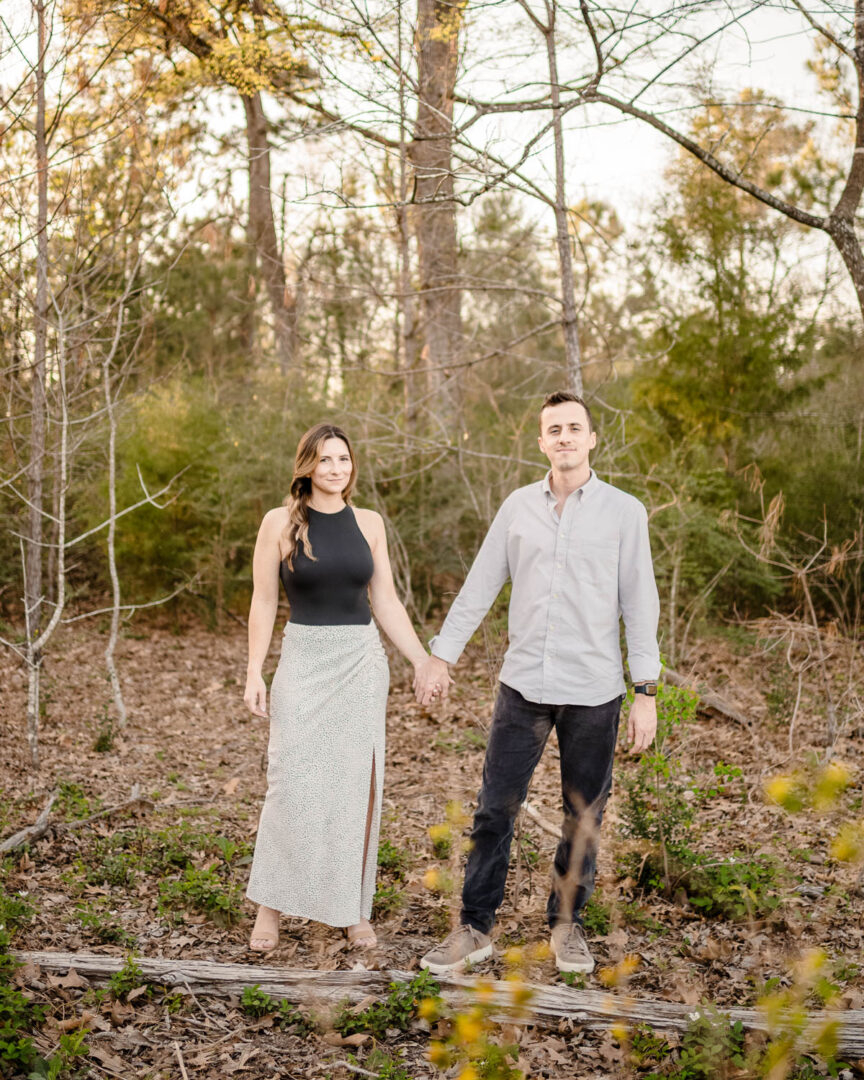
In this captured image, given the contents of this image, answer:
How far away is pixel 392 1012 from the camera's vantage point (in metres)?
3.02

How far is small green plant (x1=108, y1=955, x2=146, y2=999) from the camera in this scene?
10.2ft

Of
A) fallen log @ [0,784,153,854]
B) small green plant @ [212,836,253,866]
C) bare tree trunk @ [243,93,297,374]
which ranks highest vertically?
bare tree trunk @ [243,93,297,374]

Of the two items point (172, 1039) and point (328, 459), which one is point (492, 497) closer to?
point (328, 459)

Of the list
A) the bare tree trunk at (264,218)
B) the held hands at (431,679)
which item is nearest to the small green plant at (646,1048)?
the held hands at (431,679)

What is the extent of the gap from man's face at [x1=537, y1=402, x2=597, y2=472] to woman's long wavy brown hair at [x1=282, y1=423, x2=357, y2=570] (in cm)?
77

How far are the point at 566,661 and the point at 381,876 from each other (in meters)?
1.66

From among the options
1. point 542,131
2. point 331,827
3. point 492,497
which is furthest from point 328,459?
point 492,497

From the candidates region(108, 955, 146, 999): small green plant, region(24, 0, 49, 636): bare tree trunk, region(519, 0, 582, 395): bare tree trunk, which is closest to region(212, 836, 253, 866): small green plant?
region(108, 955, 146, 999): small green plant

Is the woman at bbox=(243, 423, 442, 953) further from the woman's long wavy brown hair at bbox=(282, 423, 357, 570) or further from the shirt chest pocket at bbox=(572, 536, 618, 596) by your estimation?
the shirt chest pocket at bbox=(572, 536, 618, 596)

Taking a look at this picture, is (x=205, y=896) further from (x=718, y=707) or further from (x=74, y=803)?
(x=718, y=707)

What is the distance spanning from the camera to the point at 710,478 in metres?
9.80

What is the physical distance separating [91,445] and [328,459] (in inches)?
259

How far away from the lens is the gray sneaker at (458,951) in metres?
3.25

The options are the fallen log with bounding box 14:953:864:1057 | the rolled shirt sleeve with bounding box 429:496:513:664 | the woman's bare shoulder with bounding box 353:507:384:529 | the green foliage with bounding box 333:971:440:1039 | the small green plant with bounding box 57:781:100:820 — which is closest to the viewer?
the fallen log with bounding box 14:953:864:1057
